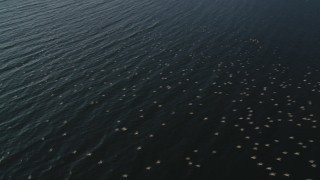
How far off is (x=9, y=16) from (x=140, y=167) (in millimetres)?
57610

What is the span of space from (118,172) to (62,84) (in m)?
20.2

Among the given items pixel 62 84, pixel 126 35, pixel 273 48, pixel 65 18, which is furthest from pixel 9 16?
pixel 273 48

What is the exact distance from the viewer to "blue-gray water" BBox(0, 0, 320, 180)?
33.5 m

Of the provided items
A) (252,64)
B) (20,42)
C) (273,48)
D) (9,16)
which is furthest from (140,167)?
(9,16)

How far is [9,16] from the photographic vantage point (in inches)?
3076

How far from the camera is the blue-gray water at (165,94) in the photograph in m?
33.5

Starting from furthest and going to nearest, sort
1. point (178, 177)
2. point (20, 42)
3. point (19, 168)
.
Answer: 1. point (20, 42)
2. point (19, 168)
3. point (178, 177)

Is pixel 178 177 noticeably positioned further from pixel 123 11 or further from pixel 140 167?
pixel 123 11

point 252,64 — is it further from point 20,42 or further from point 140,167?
point 20,42

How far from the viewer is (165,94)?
44938 mm

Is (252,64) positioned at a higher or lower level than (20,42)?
lower

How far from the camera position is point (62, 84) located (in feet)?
161

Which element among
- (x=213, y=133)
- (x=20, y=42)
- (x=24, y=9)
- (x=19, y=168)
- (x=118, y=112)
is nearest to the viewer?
(x=19, y=168)

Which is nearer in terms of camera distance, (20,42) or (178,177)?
(178,177)
